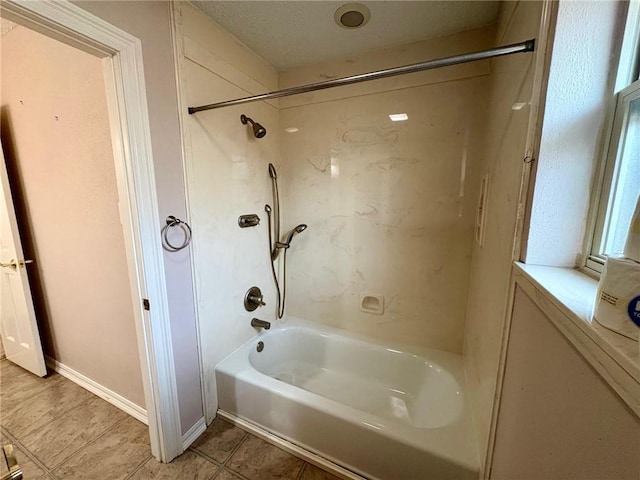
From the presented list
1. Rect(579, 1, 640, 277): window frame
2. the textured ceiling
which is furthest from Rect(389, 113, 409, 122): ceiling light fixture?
Rect(579, 1, 640, 277): window frame

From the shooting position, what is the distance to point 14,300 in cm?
191

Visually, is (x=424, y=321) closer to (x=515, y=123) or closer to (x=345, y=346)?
(x=345, y=346)

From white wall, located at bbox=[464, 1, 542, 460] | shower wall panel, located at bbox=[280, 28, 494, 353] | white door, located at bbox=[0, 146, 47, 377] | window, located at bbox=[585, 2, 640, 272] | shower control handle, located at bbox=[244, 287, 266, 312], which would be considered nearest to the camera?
window, located at bbox=[585, 2, 640, 272]

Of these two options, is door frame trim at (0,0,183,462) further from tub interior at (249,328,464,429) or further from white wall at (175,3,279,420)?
tub interior at (249,328,464,429)

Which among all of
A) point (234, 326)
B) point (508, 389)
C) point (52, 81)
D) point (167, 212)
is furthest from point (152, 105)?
point (508, 389)

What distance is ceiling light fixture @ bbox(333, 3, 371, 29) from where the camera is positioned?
1.29 meters

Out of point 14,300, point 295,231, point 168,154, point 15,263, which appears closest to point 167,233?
point 168,154

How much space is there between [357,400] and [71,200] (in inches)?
91.1

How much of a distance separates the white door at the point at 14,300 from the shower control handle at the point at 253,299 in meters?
1.63

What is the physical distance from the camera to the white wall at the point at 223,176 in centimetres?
136

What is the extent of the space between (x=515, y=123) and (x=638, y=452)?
942 millimetres

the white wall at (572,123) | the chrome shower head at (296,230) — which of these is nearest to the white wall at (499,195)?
the white wall at (572,123)

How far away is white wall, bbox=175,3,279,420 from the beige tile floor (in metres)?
0.27

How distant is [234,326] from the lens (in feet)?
5.74
